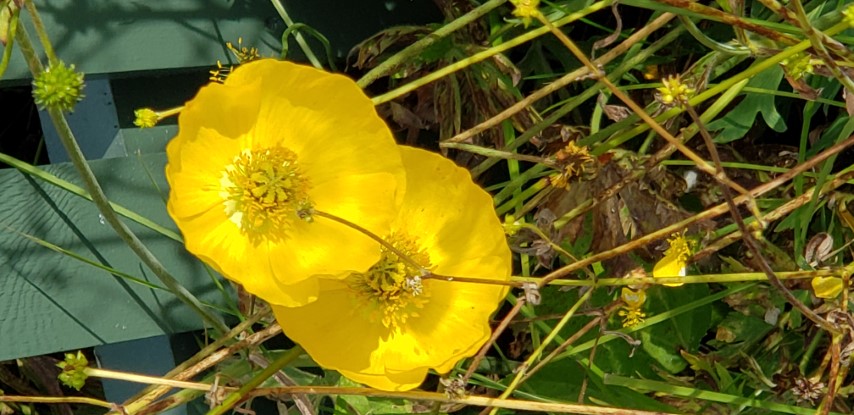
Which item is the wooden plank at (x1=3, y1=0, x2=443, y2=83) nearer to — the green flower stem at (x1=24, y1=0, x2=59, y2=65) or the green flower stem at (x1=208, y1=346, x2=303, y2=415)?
the green flower stem at (x1=24, y1=0, x2=59, y2=65)

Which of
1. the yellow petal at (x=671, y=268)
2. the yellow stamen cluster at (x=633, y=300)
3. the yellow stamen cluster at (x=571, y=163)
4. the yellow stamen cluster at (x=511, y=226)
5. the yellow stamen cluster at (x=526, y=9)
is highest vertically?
the yellow stamen cluster at (x=526, y=9)

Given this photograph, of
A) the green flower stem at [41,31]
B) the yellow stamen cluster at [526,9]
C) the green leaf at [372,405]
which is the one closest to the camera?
the green flower stem at [41,31]

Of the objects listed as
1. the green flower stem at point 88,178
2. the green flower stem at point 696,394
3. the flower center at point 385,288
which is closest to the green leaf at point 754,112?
the green flower stem at point 696,394

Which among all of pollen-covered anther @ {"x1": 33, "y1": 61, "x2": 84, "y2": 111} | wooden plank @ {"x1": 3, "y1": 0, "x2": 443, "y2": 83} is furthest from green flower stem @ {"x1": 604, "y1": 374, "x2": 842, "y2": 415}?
pollen-covered anther @ {"x1": 33, "y1": 61, "x2": 84, "y2": 111}

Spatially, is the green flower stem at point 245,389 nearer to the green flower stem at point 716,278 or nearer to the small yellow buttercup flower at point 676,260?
the green flower stem at point 716,278

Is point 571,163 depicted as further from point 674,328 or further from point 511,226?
point 674,328

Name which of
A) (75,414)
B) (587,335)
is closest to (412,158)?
(587,335)
